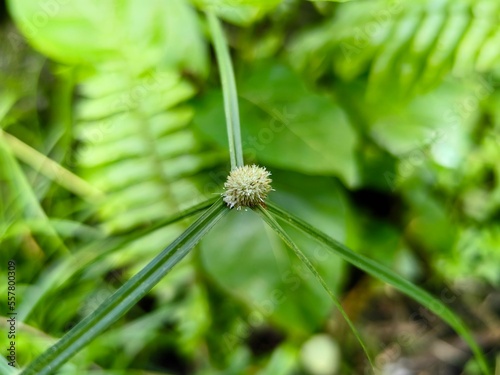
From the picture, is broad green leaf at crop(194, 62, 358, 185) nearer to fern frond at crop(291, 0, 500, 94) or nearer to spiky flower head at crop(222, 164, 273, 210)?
fern frond at crop(291, 0, 500, 94)

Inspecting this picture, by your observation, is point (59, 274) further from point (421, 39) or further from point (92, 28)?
point (421, 39)

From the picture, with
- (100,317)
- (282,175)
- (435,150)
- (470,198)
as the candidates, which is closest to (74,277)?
(282,175)

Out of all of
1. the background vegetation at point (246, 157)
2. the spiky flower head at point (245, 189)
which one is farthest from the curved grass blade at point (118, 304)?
the background vegetation at point (246, 157)

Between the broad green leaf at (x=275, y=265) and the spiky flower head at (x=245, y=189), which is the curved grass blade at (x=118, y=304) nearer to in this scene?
the spiky flower head at (x=245, y=189)

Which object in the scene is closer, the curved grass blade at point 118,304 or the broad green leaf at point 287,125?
the curved grass blade at point 118,304

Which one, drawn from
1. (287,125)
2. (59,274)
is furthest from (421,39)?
(59,274)

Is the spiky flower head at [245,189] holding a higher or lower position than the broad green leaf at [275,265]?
lower

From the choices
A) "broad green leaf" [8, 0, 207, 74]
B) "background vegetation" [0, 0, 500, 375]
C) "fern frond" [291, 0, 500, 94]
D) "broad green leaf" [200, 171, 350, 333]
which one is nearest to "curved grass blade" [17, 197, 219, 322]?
"background vegetation" [0, 0, 500, 375]

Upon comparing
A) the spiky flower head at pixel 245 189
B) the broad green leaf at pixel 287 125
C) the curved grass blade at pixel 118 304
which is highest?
the broad green leaf at pixel 287 125
